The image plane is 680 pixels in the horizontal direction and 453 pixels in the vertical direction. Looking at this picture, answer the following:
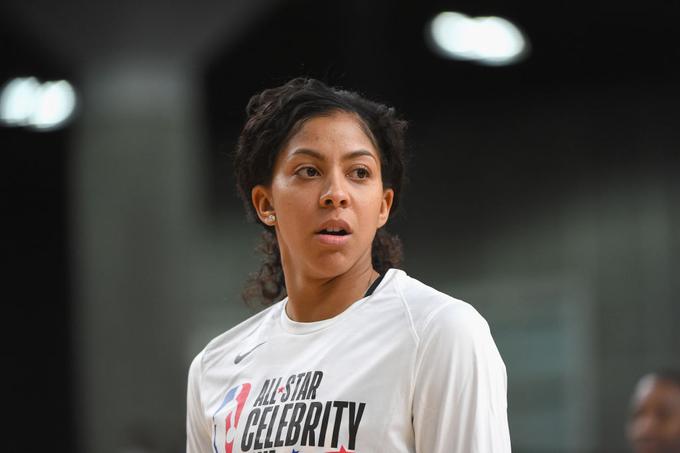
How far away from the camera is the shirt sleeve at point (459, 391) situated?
2217mm

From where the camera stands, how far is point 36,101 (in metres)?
14.0

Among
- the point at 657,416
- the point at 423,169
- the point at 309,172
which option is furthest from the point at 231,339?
the point at 423,169

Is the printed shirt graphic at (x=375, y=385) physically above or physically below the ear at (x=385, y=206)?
below

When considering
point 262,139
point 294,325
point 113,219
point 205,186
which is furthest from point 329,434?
point 205,186

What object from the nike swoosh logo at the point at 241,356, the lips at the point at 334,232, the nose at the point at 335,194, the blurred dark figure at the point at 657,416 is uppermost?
the nose at the point at 335,194

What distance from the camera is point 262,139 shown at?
2645 millimetres

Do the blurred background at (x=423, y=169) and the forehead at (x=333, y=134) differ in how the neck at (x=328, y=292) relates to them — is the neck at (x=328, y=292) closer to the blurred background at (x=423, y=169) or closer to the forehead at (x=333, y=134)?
the forehead at (x=333, y=134)

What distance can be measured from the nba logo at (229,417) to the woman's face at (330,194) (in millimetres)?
308

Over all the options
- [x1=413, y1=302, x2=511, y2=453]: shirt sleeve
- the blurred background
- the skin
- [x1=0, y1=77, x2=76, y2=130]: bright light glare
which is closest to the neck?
the skin

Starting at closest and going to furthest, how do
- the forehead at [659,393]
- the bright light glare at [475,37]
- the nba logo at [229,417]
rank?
the nba logo at [229,417] → the forehead at [659,393] → the bright light glare at [475,37]

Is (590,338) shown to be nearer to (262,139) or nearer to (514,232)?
(514,232)

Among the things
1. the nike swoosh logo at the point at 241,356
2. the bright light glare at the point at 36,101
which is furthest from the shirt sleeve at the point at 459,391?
the bright light glare at the point at 36,101

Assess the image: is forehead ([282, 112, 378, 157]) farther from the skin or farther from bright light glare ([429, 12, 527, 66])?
bright light glare ([429, 12, 527, 66])

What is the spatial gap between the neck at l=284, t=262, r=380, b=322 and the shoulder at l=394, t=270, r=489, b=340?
143 millimetres
